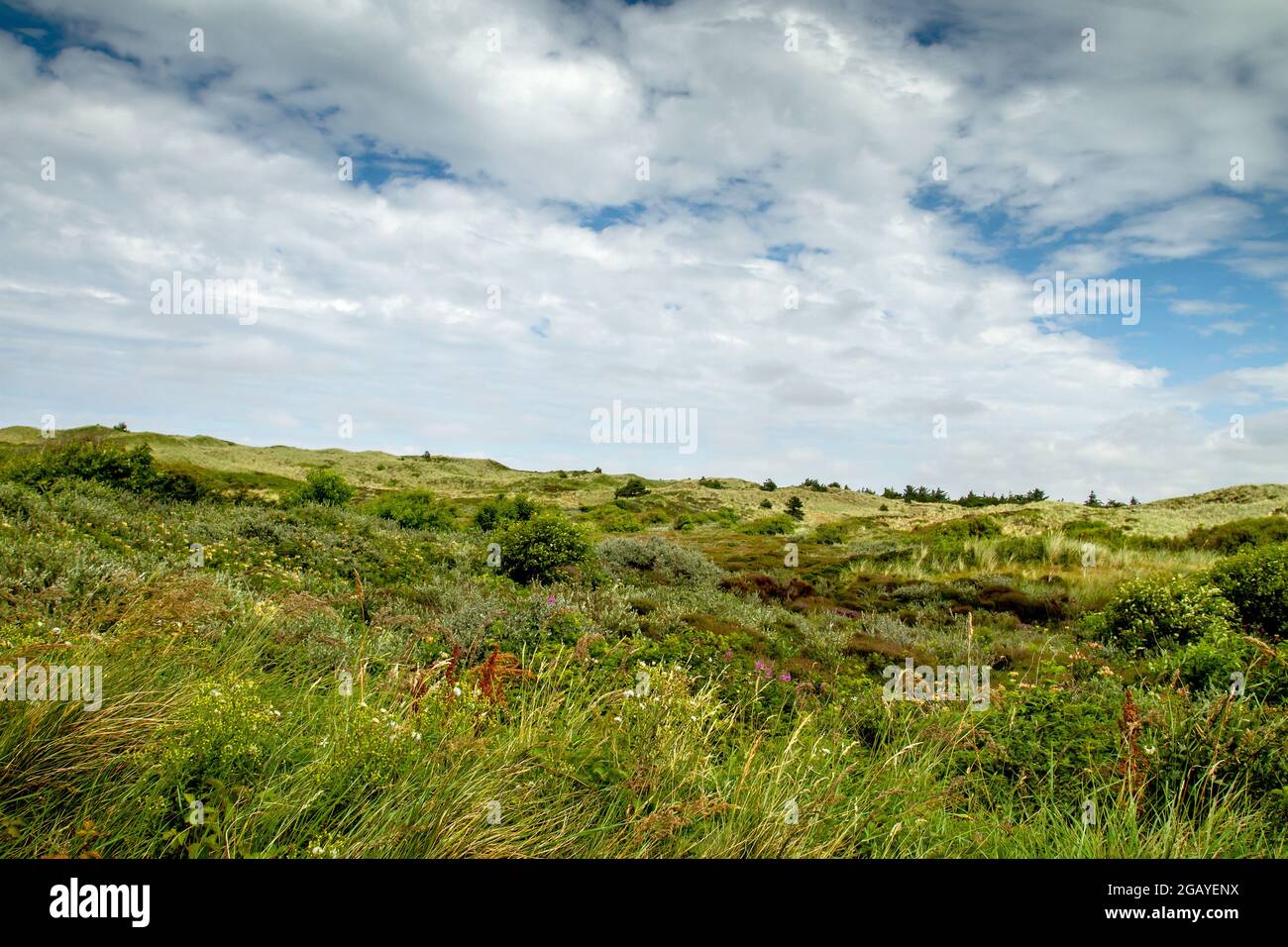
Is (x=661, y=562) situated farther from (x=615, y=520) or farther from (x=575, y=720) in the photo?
(x=615, y=520)

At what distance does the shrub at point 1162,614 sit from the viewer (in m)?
9.98

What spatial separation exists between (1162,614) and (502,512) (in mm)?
16930

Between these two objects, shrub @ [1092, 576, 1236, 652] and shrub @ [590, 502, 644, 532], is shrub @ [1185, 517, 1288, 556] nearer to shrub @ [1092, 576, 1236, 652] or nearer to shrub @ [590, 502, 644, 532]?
shrub @ [1092, 576, 1236, 652]

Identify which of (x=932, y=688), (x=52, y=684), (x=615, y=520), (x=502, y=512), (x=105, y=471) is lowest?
(x=932, y=688)

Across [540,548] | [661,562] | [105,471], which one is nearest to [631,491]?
[661,562]

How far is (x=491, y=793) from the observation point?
9.87 feet

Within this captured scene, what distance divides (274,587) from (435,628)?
12.8 feet

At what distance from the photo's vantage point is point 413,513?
69.5ft

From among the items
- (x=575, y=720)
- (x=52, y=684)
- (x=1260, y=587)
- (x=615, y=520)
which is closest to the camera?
(x=52, y=684)

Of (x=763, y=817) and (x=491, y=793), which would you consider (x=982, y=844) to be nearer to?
(x=763, y=817)

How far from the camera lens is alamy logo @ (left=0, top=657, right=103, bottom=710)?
116 inches
